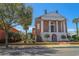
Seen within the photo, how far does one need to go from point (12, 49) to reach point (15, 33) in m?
0.28

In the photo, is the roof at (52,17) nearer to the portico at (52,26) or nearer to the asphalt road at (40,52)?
the portico at (52,26)

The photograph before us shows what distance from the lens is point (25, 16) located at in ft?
30.3

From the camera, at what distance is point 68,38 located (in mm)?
9227

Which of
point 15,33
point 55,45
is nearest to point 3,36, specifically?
point 15,33

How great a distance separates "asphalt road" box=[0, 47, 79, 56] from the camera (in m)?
9.16

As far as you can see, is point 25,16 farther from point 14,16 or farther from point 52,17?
point 52,17

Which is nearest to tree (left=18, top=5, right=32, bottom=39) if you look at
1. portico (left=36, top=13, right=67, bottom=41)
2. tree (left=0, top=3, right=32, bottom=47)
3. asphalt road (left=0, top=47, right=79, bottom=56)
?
tree (left=0, top=3, right=32, bottom=47)

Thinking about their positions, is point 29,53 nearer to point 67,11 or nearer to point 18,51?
point 18,51

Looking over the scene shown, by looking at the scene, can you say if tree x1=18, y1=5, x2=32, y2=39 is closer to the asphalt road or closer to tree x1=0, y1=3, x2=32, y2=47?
tree x1=0, y1=3, x2=32, y2=47

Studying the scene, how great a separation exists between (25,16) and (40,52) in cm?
66

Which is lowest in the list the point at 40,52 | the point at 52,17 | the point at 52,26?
the point at 40,52

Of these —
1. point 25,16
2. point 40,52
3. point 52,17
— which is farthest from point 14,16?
point 40,52

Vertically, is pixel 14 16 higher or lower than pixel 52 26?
higher

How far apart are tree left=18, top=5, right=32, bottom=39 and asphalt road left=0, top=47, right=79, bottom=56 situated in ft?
1.24
